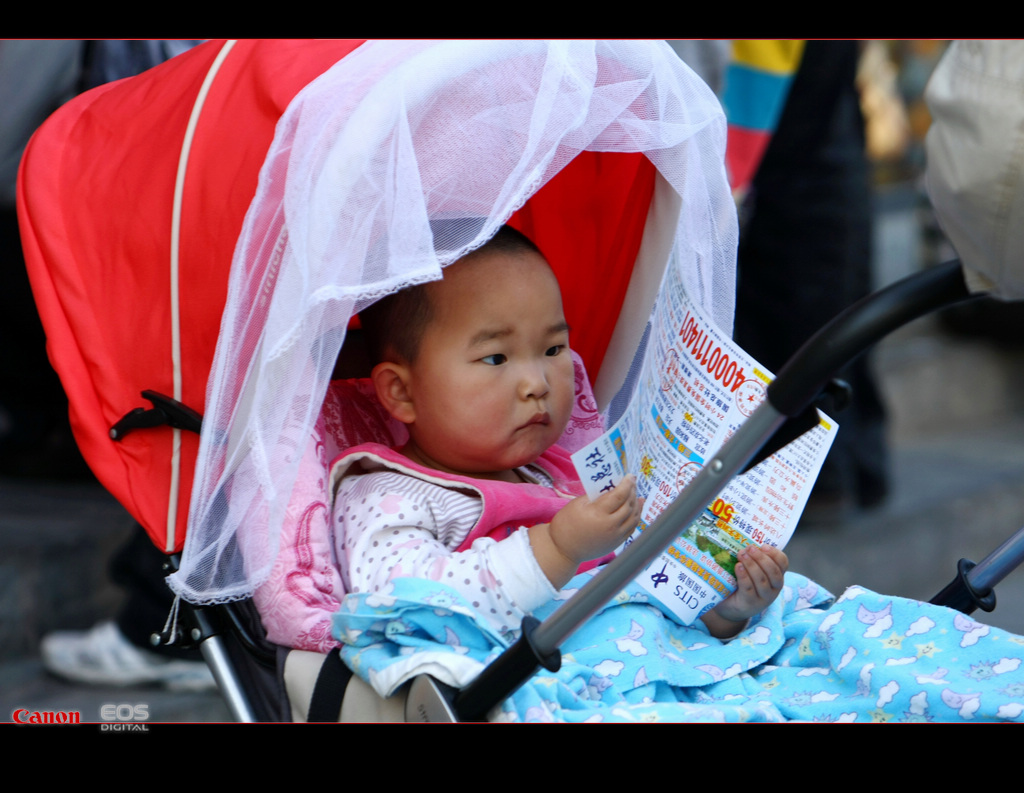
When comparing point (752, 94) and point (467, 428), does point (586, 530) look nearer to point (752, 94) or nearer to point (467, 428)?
point (467, 428)

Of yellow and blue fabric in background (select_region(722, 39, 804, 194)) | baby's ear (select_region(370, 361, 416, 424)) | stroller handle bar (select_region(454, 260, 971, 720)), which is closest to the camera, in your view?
stroller handle bar (select_region(454, 260, 971, 720))

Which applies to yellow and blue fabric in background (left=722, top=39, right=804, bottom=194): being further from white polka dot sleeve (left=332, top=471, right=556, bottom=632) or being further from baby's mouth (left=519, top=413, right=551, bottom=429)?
white polka dot sleeve (left=332, top=471, right=556, bottom=632)

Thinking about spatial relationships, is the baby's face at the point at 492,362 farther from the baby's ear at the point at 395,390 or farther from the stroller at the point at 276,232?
the stroller at the point at 276,232

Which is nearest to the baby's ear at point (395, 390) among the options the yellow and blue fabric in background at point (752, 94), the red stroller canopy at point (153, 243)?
the red stroller canopy at point (153, 243)

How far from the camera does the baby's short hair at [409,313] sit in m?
1.50

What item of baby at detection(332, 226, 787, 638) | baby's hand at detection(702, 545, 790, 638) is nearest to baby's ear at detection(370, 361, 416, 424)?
baby at detection(332, 226, 787, 638)

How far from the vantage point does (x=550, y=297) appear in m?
1.52

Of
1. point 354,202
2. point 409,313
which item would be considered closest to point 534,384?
point 409,313

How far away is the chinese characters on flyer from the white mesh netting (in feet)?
0.95

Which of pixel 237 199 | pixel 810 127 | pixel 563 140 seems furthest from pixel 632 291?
pixel 810 127

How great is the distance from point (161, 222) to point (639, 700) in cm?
91

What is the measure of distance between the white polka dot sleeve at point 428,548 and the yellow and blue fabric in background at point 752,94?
174 centimetres

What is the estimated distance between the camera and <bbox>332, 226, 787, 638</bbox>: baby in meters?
1.41

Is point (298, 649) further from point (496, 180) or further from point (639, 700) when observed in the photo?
point (496, 180)
